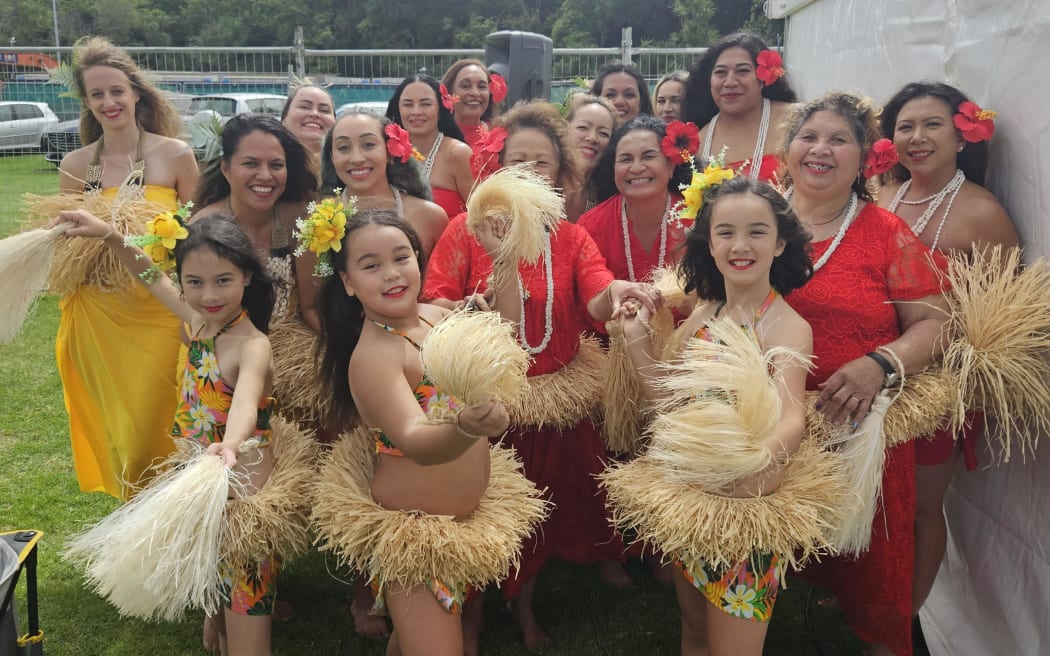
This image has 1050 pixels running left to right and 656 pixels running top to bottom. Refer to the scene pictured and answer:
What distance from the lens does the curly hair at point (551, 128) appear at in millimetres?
3348

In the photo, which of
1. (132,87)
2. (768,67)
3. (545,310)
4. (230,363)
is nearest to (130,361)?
(230,363)

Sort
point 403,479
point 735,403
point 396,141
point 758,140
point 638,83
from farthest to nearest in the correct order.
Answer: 1. point 638,83
2. point 758,140
3. point 396,141
4. point 403,479
5. point 735,403

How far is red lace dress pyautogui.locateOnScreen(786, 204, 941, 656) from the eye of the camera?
8.64 feet

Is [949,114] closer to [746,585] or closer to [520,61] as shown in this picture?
[746,585]

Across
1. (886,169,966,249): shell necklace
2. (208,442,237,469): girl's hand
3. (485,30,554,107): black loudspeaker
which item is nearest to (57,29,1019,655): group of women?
(886,169,966,249): shell necklace

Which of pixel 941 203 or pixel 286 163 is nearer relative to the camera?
pixel 941 203

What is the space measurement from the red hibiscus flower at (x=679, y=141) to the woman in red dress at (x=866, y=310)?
0.48 meters

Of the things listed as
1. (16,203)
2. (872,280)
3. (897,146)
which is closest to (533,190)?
(872,280)

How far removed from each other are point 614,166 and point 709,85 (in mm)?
1072

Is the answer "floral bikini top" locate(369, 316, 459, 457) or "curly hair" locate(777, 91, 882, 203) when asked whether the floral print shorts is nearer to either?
"floral bikini top" locate(369, 316, 459, 457)

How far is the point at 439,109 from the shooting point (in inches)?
173

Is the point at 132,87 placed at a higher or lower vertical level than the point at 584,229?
higher

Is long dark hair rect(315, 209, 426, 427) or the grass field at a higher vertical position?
long dark hair rect(315, 209, 426, 427)

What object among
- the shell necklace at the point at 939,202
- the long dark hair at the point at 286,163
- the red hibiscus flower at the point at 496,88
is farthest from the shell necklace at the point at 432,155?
the shell necklace at the point at 939,202
